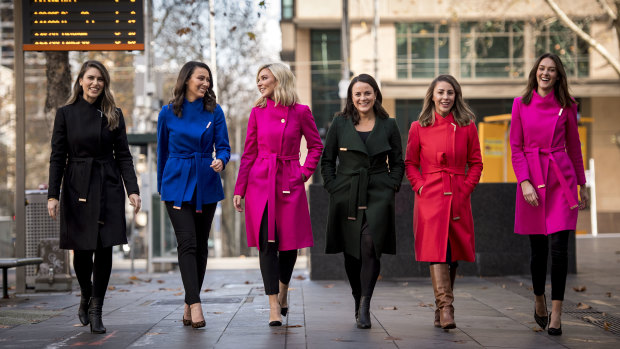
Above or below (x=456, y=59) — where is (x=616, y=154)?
below

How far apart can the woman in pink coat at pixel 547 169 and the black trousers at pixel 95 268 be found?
126 inches

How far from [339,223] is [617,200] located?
30911mm

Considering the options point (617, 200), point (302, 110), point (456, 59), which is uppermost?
point (456, 59)

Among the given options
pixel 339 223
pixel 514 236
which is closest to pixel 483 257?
pixel 514 236

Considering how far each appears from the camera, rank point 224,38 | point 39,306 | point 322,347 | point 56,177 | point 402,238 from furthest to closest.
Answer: point 224,38
point 402,238
point 39,306
point 56,177
point 322,347

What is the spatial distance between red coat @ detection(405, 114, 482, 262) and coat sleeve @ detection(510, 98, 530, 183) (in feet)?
0.93

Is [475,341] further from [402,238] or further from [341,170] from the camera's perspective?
[402,238]

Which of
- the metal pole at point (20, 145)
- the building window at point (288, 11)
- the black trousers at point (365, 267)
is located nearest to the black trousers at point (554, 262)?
the black trousers at point (365, 267)

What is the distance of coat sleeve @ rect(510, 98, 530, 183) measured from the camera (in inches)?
287

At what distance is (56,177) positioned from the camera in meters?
7.21

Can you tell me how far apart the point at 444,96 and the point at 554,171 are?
1.01m

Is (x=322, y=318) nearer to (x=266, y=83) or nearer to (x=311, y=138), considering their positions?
(x=311, y=138)

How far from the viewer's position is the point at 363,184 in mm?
7352

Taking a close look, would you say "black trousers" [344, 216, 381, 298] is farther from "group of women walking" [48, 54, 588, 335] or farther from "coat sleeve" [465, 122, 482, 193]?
"coat sleeve" [465, 122, 482, 193]
